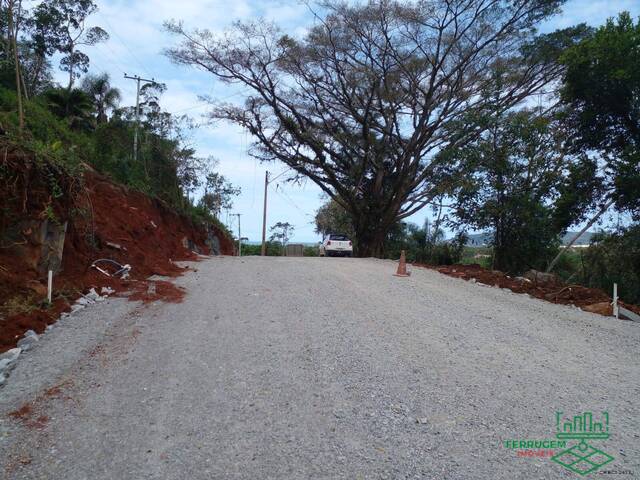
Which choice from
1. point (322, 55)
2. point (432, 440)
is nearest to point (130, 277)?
point (432, 440)

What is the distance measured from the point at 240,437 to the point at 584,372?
14.0 feet

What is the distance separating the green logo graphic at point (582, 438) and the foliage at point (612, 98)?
41.3ft

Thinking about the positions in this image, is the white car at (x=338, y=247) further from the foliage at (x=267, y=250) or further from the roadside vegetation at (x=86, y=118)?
the foliage at (x=267, y=250)

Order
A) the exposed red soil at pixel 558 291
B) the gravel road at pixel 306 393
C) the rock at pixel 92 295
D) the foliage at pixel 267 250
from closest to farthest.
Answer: the gravel road at pixel 306 393 < the rock at pixel 92 295 < the exposed red soil at pixel 558 291 < the foliage at pixel 267 250

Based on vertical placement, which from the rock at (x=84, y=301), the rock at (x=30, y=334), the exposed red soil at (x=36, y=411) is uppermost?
the rock at (x=84, y=301)

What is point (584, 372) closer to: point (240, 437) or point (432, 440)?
point (432, 440)

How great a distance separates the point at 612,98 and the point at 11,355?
56.5 feet

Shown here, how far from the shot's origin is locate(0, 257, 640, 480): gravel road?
373cm

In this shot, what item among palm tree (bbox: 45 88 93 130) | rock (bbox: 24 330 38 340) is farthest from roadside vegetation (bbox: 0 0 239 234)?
rock (bbox: 24 330 38 340)

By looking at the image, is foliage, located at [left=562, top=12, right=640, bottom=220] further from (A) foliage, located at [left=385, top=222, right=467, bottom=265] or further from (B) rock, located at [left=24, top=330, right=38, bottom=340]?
(B) rock, located at [left=24, top=330, right=38, bottom=340]

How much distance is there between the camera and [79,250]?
9.70 meters

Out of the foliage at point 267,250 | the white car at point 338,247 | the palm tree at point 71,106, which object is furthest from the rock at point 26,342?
the foliage at point 267,250

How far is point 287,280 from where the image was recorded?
11680 mm

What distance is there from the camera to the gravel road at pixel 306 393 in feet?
12.2
